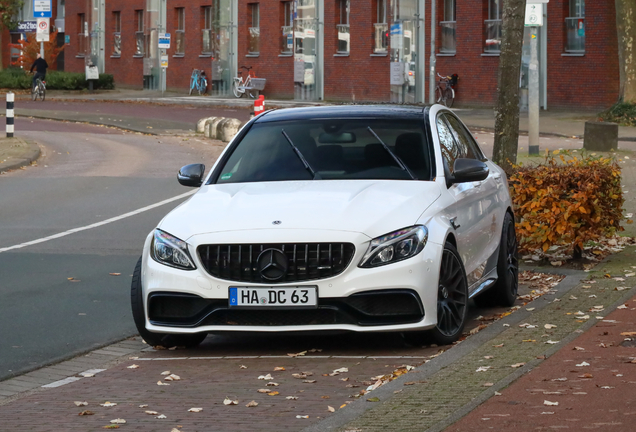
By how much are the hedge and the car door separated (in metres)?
47.9

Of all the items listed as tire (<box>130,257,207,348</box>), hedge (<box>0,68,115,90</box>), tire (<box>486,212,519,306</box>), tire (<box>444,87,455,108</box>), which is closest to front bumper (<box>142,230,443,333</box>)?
tire (<box>130,257,207,348</box>)

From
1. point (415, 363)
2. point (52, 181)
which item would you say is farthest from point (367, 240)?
point (52, 181)

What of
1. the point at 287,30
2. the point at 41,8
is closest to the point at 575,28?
the point at 287,30

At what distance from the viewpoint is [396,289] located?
22.8 ft

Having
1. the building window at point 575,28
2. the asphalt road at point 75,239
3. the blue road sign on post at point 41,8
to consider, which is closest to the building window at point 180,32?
the blue road sign on post at point 41,8

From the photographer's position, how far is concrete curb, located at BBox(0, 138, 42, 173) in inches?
817

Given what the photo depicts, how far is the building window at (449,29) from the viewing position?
42.3 m

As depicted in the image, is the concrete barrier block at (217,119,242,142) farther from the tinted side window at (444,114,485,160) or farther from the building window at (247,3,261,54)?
the building window at (247,3,261,54)

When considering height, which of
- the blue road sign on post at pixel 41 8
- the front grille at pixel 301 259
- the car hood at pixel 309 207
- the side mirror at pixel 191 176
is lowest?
the front grille at pixel 301 259

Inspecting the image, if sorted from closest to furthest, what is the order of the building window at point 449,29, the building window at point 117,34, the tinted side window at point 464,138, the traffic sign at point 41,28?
the tinted side window at point 464,138, the building window at point 449,29, the traffic sign at point 41,28, the building window at point 117,34

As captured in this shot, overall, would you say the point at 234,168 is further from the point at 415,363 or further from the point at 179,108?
the point at 179,108

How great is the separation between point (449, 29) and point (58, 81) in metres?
21.0

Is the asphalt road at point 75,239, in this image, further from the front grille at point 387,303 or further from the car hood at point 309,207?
the front grille at point 387,303

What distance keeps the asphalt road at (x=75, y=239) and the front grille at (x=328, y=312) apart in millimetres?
1056
